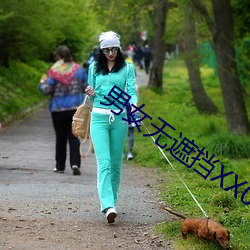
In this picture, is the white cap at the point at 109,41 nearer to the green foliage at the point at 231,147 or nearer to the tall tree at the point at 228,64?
the green foliage at the point at 231,147

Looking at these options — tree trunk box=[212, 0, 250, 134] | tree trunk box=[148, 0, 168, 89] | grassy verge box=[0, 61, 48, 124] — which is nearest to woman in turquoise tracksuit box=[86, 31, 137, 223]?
tree trunk box=[212, 0, 250, 134]

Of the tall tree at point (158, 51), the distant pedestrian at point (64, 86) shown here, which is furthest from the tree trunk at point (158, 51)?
the distant pedestrian at point (64, 86)

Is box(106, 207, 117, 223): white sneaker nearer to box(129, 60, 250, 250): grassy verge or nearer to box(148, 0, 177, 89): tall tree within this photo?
box(129, 60, 250, 250): grassy verge

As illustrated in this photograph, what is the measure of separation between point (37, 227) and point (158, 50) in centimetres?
2622

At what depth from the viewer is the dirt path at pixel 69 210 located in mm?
6633

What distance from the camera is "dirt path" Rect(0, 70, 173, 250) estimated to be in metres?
6.63

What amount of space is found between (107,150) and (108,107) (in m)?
0.43

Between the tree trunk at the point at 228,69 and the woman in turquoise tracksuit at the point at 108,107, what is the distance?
8.53 m

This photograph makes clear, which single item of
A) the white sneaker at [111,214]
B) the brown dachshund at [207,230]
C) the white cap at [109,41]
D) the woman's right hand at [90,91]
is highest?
the white cap at [109,41]

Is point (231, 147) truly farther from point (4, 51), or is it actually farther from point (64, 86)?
point (4, 51)

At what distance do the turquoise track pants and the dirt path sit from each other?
0.32 metres

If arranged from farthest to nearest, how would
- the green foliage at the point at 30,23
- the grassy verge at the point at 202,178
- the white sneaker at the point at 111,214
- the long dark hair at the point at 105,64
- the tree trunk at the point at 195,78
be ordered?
the tree trunk at the point at 195,78, the green foliage at the point at 30,23, the long dark hair at the point at 105,64, the white sneaker at the point at 111,214, the grassy verge at the point at 202,178

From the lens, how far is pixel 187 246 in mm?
6199

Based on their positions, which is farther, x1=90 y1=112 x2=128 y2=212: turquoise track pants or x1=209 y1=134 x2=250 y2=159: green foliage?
x1=209 y1=134 x2=250 y2=159: green foliage
